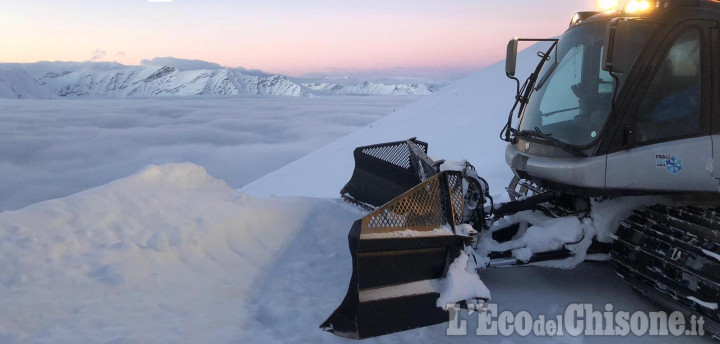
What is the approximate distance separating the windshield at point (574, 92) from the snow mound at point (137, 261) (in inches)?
123

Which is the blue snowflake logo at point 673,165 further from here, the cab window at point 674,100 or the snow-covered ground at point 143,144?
the snow-covered ground at point 143,144

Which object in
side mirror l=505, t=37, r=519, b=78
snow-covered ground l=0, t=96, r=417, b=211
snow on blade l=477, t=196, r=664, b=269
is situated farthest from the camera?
snow-covered ground l=0, t=96, r=417, b=211

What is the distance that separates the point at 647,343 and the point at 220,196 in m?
4.77

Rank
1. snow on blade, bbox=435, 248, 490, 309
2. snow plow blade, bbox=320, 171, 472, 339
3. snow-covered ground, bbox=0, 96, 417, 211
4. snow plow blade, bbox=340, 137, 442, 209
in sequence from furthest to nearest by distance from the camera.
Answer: snow-covered ground, bbox=0, 96, 417, 211, snow plow blade, bbox=340, 137, 442, 209, snow on blade, bbox=435, 248, 490, 309, snow plow blade, bbox=320, 171, 472, 339

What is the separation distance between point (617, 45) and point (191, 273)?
402 cm

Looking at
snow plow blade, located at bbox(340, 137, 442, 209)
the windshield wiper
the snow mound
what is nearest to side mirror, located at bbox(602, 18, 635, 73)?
the windshield wiper

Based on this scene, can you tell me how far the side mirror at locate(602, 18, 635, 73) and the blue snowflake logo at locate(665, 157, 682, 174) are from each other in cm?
91

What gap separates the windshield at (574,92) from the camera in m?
3.83

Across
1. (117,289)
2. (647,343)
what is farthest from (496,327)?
(117,289)

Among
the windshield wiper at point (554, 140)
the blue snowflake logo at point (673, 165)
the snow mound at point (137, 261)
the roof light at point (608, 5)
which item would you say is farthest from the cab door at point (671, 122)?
the snow mound at point (137, 261)

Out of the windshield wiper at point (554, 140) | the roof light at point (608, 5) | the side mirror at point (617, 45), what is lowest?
the windshield wiper at point (554, 140)

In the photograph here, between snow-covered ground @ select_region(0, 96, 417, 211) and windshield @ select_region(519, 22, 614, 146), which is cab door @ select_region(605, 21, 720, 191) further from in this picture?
snow-covered ground @ select_region(0, 96, 417, 211)

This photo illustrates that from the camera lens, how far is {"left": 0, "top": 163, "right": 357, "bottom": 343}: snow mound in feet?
10.4

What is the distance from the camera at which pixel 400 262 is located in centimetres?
298
